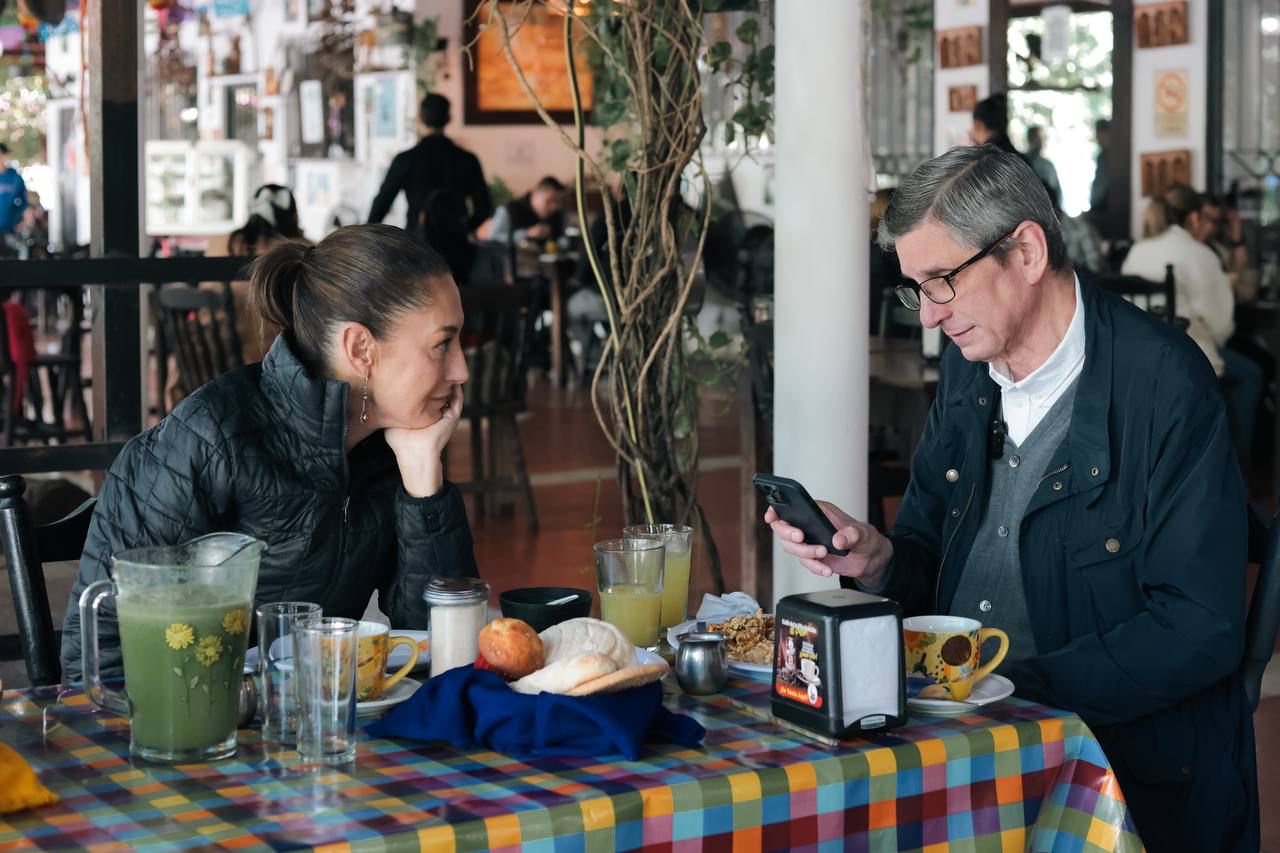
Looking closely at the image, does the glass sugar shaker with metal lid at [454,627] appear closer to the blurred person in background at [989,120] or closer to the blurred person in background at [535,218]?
the blurred person in background at [989,120]

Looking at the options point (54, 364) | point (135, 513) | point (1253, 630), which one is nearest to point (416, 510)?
point (135, 513)

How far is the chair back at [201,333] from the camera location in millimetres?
5711

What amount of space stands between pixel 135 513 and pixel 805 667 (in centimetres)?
90

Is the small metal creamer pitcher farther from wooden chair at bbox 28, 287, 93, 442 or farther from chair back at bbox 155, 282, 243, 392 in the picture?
wooden chair at bbox 28, 287, 93, 442

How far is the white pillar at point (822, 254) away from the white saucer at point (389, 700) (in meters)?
1.67

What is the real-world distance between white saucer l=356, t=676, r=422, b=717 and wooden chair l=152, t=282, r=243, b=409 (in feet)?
13.6

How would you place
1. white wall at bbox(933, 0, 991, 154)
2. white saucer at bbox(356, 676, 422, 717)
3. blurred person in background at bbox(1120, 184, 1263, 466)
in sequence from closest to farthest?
white saucer at bbox(356, 676, 422, 717) → blurred person in background at bbox(1120, 184, 1263, 466) → white wall at bbox(933, 0, 991, 154)

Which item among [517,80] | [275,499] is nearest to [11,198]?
Answer: [275,499]

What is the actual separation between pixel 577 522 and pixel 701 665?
4.51m

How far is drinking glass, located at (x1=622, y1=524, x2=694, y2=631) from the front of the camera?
6.55 feet

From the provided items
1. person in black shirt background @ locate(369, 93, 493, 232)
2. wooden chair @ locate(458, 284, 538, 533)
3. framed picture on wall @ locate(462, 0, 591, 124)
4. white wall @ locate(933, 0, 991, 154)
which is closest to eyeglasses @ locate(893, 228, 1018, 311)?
wooden chair @ locate(458, 284, 538, 533)

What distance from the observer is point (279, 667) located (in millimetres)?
1522

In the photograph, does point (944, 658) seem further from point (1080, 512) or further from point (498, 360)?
point (498, 360)

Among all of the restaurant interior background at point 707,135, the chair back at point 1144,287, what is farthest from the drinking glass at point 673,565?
the chair back at point 1144,287
